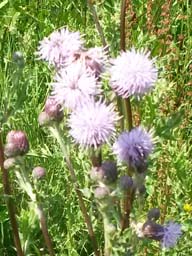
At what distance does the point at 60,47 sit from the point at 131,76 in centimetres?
22

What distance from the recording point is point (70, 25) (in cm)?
316

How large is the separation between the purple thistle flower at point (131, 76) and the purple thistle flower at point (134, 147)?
10 cm

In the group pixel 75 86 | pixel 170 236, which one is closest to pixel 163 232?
pixel 170 236

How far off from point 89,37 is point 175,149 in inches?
33.5

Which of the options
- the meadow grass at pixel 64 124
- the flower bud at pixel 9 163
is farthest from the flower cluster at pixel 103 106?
the flower bud at pixel 9 163

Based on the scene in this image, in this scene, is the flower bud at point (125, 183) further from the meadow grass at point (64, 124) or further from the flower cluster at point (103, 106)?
the meadow grass at point (64, 124)

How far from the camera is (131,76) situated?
1507mm

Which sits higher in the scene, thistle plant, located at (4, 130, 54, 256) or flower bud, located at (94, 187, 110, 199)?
thistle plant, located at (4, 130, 54, 256)

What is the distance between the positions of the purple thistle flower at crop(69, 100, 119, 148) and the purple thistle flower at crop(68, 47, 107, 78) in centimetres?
8

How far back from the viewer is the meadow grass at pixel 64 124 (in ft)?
6.17

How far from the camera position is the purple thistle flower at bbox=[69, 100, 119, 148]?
1.47 meters

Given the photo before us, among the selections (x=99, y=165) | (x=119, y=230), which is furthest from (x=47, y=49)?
(x=119, y=230)

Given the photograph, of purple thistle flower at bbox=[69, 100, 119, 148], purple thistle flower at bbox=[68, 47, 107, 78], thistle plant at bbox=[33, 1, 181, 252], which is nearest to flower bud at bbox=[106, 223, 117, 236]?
thistle plant at bbox=[33, 1, 181, 252]

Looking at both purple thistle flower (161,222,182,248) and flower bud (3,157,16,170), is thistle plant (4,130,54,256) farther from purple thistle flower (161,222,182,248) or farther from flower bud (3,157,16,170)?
purple thistle flower (161,222,182,248)
